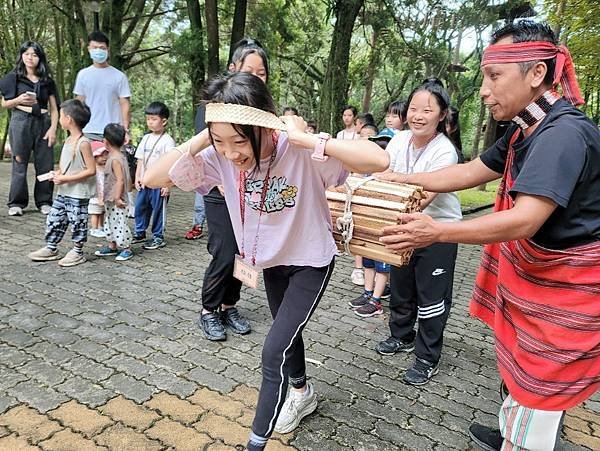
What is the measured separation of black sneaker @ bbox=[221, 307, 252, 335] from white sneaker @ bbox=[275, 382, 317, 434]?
3.44 feet

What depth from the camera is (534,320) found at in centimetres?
188

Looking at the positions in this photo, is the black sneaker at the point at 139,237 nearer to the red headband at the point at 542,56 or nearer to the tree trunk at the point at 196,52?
the tree trunk at the point at 196,52

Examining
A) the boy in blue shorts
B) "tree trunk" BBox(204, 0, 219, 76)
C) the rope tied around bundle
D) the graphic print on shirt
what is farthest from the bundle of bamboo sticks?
"tree trunk" BBox(204, 0, 219, 76)

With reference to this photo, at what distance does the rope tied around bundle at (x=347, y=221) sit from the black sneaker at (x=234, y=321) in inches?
64.8

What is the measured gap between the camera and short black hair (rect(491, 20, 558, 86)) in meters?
1.79

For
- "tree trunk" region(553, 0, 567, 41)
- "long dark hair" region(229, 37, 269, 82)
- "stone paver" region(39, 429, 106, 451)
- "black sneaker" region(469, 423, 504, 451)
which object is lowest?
"stone paver" region(39, 429, 106, 451)

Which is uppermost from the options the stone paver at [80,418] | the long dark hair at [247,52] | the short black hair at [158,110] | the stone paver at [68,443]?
the long dark hair at [247,52]

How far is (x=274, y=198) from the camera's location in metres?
2.10

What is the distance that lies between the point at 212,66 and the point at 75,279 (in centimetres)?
665

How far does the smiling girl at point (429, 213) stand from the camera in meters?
2.96

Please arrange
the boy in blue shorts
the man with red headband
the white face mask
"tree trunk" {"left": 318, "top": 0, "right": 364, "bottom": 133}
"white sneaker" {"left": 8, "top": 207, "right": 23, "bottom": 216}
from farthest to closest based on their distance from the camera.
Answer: "tree trunk" {"left": 318, "top": 0, "right": 364, "bottom": 133} → "white sneaker" {"left": 8, "top": 207, "right": 23, "bottom": 216} → the white face mask → the boy in blue shorts → the man with red headband

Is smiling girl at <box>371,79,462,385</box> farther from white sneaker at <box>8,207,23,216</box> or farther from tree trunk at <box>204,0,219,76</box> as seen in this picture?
tree trunk at <box>204,0,219,76</box>

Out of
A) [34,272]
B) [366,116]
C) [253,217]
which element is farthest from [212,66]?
[253,217]

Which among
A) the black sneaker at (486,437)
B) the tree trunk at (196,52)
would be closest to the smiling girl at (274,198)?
the black sneaker at (486,437)
